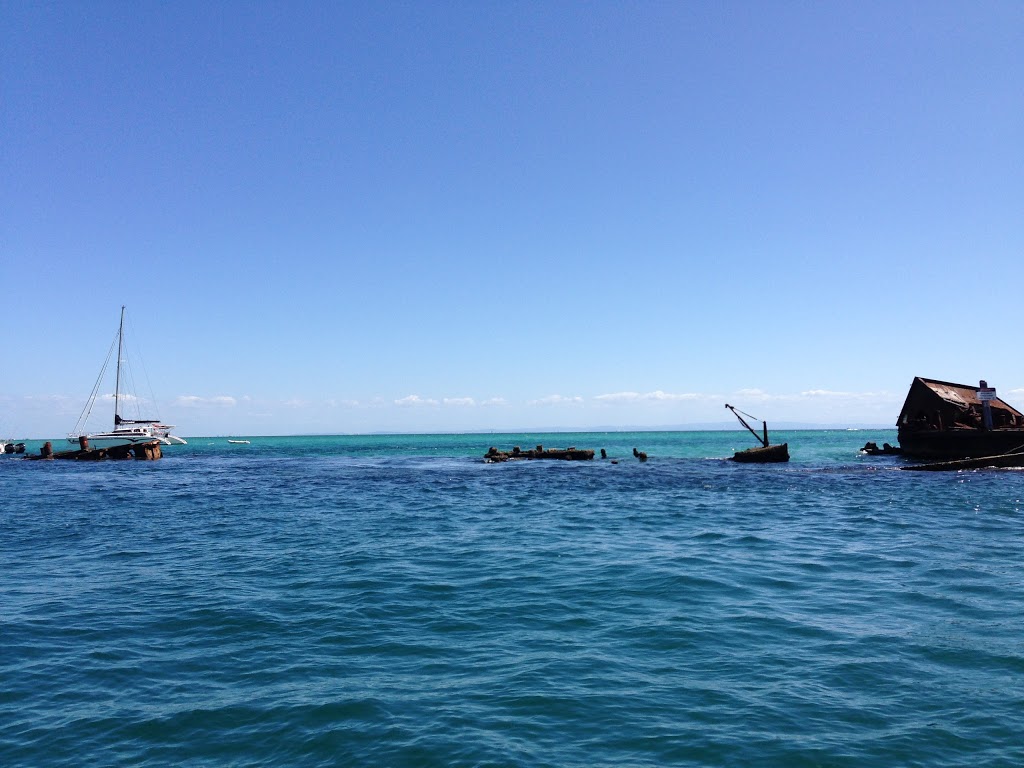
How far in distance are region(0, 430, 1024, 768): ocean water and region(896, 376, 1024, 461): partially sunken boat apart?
1063 inches

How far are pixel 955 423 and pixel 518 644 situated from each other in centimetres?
4921

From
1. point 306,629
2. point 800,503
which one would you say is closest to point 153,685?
point 306,629

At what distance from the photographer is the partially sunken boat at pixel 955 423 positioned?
135 feet

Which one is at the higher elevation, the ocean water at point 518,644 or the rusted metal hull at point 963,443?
the rusted metal hull at point 963,443

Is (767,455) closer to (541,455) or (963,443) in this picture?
(963,443)

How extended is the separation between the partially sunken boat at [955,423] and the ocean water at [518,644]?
88.6 ft

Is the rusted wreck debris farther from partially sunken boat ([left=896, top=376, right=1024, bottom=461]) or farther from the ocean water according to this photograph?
the ocean water

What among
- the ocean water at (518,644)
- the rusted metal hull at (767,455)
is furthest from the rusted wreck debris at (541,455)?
the ocean water at (518,644)

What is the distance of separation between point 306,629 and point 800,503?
2173 centimetres

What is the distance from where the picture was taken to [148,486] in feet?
118

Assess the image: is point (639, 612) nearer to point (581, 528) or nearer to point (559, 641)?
point (559, 641)

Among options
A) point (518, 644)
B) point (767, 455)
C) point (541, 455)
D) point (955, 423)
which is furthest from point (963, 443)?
point (518, 644)

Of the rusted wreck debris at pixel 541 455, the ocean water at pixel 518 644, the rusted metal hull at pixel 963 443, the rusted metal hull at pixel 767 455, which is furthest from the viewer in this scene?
the rusted wreck debris at pixel 541 455

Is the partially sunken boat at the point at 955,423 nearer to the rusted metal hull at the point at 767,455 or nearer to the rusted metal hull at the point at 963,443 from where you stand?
the rusted metal hull at the point at 963,443
